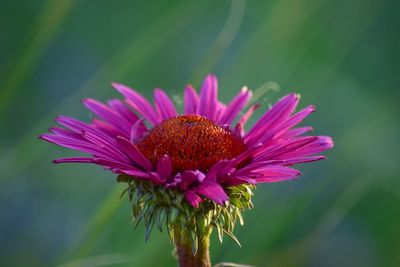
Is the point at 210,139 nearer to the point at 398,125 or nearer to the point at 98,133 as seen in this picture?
the point at 98,133

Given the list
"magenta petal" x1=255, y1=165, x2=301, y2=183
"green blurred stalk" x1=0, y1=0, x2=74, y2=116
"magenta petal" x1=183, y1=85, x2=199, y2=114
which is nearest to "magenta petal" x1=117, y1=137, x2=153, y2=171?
"magenta petal" x1=255, y1=165, x2=301, y2=183

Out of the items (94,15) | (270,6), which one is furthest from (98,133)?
(94,15)

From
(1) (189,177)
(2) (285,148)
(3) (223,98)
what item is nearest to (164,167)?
(1) (189,177)

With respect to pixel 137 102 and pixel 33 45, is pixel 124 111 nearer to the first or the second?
pixel 137 102

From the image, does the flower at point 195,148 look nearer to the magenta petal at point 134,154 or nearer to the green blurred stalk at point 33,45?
the magenta petal at point 134,154

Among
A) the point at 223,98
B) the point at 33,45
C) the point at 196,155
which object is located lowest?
the point at 196,155

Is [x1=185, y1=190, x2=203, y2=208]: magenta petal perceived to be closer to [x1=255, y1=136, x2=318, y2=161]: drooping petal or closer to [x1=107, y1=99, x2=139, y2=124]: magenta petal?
[x1=255, y1=136, x2=318, y2=161]: drooping petal
